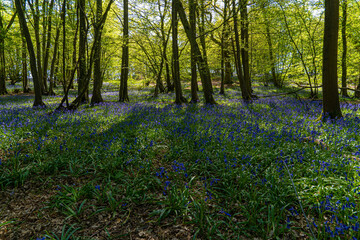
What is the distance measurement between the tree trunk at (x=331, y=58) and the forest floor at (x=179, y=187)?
207 centimetres

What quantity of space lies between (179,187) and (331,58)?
7706mm

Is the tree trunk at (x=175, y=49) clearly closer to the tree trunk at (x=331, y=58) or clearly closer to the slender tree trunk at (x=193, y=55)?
the slender tree trunk at (x=193, y=55)

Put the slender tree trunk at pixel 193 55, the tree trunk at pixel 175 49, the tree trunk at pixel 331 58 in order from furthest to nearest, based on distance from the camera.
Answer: the slender tree trunk at pixel 193 55
the tree trunk at pixel 175 49
the tree trunk at pixel 331 58

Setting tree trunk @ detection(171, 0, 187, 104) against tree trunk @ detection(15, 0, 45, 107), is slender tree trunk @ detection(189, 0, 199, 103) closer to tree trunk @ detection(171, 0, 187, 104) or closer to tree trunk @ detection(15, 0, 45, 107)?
tree trunk @ detection(171, 0, 187, 104)

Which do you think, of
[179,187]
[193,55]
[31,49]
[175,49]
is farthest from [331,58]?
[31,49]

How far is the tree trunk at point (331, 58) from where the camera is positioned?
680 cm

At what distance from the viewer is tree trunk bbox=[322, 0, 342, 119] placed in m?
6.80

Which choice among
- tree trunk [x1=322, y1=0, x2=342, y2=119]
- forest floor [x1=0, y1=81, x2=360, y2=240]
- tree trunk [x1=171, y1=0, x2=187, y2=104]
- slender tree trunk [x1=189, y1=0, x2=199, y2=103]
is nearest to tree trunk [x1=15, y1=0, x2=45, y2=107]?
forest floor [x1=0, y1=81, x2=360, y2=240]

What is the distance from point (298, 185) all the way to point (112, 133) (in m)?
5.14

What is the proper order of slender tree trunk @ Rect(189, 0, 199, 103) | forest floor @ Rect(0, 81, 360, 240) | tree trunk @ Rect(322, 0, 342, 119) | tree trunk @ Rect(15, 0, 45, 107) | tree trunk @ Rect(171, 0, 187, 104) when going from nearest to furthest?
forest floor @ Rect(0, 81, 360, 240), tree trunk @ Rect(322, 0, 342, 119), tree trunk @ Rect(15, 0, 45, 107), tree trunk @ Rect(171, 0, 187, 104), slender tree trunk @ Rect(189, 0, 199, 103)

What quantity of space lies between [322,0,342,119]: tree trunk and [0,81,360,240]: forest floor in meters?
2.07

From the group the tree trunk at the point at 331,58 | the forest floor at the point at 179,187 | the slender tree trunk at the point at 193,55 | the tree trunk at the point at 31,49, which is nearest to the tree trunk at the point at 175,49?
the slender tree trunk at the point at 193,55

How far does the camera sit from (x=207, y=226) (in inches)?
102

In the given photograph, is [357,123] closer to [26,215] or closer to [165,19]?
[26,215]
